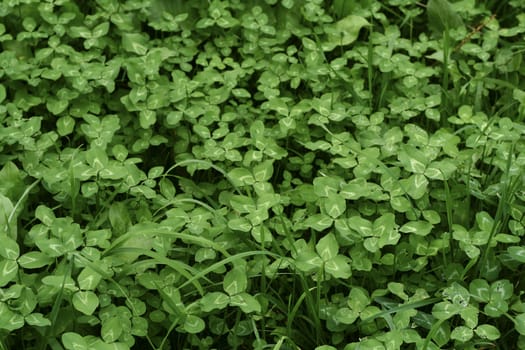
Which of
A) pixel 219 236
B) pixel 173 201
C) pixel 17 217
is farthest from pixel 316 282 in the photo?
pixel 17 217

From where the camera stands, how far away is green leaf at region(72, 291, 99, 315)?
2.46 meters

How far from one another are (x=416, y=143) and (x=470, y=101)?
0.57 metres

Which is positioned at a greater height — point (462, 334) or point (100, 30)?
point (100, 30)

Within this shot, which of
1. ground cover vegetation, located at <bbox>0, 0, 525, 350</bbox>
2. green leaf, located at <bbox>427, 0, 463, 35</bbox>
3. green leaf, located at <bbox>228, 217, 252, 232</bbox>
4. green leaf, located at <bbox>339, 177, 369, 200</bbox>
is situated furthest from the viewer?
green leaf, located at <bbox>427, 0, 463, 35</bbox>

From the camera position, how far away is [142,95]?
3.32 meters

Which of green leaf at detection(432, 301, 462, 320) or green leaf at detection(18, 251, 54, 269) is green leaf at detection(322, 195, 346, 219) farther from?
green leaf at detection(18, 251, 54, 269)

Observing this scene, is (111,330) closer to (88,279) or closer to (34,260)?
(88,279)

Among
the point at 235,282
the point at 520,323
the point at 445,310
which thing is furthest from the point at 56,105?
the point at 520,323

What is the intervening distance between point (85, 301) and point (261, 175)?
0.82 meters

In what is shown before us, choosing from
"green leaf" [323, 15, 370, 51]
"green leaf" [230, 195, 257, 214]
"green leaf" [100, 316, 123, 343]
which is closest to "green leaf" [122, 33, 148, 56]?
"green leaf" [323, 15, 370, 51]

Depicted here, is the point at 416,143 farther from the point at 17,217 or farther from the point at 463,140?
the point at 17,217

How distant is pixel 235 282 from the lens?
2.60 metres

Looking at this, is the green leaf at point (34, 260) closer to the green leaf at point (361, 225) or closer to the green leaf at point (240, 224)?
the green leaf at point (240, 224)

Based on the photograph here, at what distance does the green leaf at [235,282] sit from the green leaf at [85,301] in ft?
1.35
